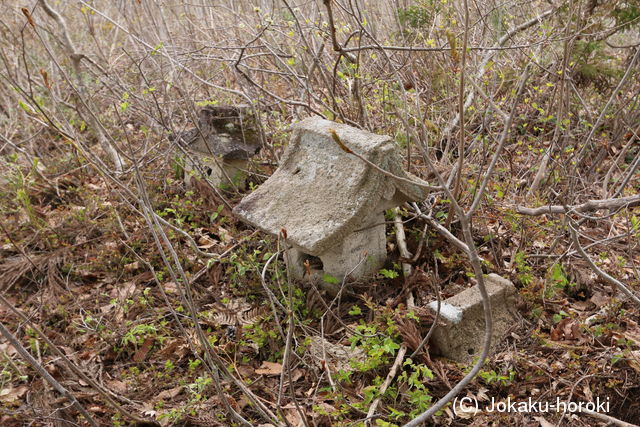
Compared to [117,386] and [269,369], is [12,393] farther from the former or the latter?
A: [269,369]

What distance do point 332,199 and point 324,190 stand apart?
0.12 m

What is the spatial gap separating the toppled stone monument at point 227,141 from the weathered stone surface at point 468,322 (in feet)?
7.90

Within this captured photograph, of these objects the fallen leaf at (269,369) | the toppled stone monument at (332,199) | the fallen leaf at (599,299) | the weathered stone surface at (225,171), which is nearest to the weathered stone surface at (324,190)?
the toppled stone monument at (332,199)

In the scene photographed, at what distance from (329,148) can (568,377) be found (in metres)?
1.94

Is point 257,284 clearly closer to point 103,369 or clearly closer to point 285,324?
point 285,324

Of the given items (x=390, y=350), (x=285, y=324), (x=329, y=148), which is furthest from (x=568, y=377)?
(x=329, y=148)

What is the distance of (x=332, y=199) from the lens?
3082mm

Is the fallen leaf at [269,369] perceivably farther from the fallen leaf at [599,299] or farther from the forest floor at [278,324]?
the fallen leaf at [599,299]

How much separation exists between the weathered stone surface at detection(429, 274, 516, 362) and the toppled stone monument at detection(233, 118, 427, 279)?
0.67m

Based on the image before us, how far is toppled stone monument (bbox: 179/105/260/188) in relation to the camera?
14.9ft

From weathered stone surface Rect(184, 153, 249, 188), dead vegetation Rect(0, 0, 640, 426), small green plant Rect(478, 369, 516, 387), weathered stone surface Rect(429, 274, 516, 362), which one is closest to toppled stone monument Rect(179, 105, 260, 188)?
weathered stone surface Rect(184, 153, 249, 188)

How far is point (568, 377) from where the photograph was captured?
2.66 m

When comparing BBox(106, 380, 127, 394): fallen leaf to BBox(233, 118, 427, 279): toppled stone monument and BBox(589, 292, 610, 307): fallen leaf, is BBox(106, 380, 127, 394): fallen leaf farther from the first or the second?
BBox(589, 292, 610, 307): fallen leaf

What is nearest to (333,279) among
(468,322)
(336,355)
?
(336,355)
